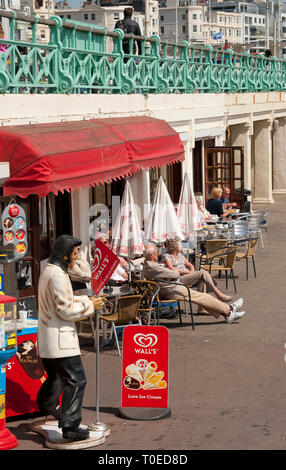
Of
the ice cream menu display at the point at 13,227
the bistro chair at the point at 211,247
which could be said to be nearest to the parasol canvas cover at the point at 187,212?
the bistro chair at the point at 211,247

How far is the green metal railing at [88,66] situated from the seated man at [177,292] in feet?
9.16

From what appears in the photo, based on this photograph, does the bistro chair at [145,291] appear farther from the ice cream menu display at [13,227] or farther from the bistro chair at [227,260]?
the bistro chair at [227,260]

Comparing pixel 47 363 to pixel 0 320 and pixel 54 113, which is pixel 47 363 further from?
pixel 54 113

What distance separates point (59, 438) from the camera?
26.0ft

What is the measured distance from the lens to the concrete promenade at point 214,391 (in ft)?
26.4

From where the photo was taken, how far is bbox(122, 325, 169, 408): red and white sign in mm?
8477

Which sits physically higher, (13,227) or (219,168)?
(13,227)

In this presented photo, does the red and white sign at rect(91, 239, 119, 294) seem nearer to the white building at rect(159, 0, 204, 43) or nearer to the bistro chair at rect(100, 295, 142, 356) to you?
the bistro chair at rect(100, 295, 142, 356)

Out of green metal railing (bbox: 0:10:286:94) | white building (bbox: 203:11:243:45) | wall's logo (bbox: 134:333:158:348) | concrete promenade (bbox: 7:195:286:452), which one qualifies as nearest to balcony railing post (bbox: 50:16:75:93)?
green metal railing (bbox: 0:10:286:94)

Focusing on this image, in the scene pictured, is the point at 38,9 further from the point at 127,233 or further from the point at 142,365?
the point at 142,365

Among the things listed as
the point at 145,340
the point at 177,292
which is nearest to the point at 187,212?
the point at 177,292

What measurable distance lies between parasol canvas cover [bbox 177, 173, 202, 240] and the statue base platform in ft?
26.4

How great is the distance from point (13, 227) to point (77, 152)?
4.17 ft

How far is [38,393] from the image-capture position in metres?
8.18
